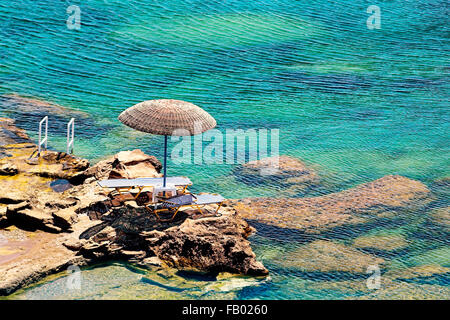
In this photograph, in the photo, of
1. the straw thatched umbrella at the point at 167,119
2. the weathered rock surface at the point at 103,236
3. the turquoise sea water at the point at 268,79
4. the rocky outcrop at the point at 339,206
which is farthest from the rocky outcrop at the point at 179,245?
the rocky outcrop at the point at 339,206

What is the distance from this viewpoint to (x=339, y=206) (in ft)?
38.7

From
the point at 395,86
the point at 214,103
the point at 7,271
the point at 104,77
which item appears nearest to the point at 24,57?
the point at 104,77

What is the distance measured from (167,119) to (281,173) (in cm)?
426

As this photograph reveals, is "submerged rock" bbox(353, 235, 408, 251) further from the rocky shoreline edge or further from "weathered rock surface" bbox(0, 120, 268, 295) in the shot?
"weathered rock surface" bbox(0, 120, 268, 295)

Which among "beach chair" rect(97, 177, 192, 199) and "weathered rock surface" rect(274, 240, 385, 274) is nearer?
"weathered rock surface" rect(274, 240, 385, 274)

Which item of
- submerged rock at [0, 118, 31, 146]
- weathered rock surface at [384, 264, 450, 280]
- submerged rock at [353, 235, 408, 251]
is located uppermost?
submerged rock at [0, 118, 31, 146]

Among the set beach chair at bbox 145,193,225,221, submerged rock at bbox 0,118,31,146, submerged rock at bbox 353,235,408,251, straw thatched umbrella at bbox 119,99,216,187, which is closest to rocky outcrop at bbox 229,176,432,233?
submerged rock at bbox 353,235,408,251

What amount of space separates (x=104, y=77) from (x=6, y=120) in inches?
191

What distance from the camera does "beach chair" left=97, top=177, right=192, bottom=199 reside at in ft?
32.7

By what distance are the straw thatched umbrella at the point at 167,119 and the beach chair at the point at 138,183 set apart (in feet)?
2.12

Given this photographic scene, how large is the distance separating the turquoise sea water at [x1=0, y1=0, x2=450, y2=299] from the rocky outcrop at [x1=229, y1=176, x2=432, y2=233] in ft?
1.35

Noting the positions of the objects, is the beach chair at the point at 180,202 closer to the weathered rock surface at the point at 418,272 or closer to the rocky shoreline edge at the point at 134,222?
the rocky shoreline edge at the point at 134,222

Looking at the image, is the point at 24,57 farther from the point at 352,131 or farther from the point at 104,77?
the point at 352,131

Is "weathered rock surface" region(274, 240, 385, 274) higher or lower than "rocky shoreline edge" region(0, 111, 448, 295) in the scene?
lower
